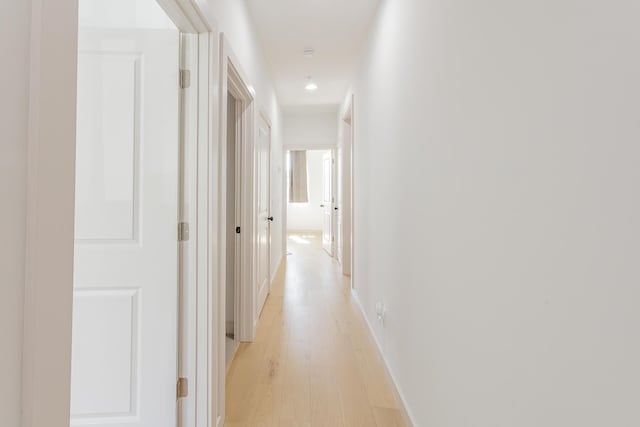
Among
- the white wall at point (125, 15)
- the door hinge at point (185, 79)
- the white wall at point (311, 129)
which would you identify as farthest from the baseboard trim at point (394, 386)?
the white wall at point (311, 129)

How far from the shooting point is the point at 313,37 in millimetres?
3002

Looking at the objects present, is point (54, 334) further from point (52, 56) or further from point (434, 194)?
point (434, 194)

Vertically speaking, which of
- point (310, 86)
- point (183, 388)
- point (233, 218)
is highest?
point (310, 86)

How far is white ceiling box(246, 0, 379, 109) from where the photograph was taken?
8.24ft

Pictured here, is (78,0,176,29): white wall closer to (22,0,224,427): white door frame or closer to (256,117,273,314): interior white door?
(22,0,224,427): white door frame

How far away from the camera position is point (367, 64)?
9.29 feet

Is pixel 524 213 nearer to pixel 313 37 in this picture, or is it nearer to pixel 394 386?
pixel 394 386

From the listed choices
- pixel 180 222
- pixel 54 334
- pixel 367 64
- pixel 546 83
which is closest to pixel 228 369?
pixel 180 222

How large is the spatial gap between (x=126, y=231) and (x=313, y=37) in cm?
248

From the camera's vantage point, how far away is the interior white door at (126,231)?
1355 mm

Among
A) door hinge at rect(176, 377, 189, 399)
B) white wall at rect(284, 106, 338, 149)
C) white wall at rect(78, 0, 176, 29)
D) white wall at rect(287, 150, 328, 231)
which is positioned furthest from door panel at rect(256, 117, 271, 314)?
white wall at rect(287, 150, 328, 231)

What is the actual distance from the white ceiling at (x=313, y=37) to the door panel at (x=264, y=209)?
0.76 meters

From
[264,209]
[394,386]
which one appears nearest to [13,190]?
[394,386]

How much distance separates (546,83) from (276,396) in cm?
191
